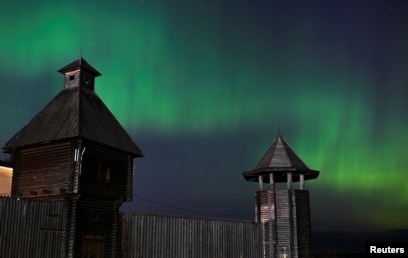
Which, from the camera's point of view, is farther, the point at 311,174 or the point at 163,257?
the point at 311,174

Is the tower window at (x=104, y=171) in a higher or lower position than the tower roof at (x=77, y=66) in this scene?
lower

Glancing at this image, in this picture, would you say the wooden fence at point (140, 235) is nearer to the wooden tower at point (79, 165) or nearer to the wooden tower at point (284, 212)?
the wooden tower at point (79, 165)

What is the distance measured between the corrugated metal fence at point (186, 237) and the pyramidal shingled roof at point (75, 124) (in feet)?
14.3

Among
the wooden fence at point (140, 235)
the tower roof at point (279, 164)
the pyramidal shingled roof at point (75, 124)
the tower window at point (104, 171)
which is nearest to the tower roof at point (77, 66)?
the pyramidal shingled roof at point (75, 124)

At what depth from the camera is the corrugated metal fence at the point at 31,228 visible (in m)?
21.6

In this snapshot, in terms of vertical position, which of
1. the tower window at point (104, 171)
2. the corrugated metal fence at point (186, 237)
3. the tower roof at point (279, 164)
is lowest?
the corrugated metal fence at point (186, 237)

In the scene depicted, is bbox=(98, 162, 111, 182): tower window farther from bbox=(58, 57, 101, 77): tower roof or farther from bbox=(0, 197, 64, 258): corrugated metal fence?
bbox=(58, 57, 101, 77): tower roof

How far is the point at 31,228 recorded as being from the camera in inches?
897

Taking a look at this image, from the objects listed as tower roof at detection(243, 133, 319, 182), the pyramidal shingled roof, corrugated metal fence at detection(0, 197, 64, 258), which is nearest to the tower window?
the pyramidal shingled roof

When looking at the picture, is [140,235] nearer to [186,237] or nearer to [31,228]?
[186,237]

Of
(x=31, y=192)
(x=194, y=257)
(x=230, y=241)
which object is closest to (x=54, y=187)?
(x=31, y=192)

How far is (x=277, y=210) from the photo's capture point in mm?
36094

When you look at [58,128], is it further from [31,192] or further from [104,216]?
[104,216]

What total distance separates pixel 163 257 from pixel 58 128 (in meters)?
9.62
